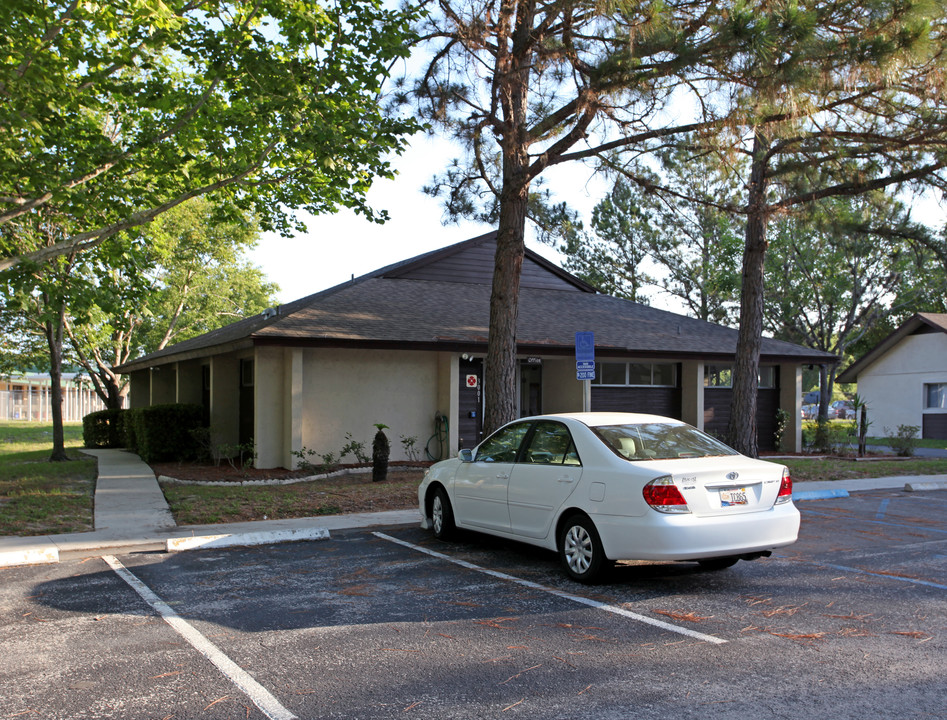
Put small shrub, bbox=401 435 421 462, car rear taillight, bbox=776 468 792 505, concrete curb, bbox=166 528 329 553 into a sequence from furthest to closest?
1. small shrub, bbox=401 435 421 462
2. concrete curb, bbox=166 528 329 553
3. car rear taillight, bbox=776 468 792 505

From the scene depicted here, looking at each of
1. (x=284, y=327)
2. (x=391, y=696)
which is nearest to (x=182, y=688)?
(x=391, y=696)

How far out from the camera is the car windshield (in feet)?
23.8

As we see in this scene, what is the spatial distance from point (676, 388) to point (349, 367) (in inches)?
359

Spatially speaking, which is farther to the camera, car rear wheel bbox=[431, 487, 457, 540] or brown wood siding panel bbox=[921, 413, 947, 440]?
brown wood siding panel bbox=[921, 413, 947, 440]

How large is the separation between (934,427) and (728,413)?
1647cm

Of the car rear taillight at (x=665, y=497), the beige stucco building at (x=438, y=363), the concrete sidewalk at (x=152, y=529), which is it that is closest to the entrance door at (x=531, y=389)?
the beige stucco building at (x=438, y=363)

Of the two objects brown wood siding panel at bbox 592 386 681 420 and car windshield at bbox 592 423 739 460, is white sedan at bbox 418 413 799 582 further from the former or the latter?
brown wood siding panel at bbox 592 386 681 420

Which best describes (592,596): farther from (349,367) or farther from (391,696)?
(349,367)

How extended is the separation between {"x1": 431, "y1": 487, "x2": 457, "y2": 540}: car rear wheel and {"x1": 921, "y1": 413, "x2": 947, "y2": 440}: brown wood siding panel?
3043 centimetres

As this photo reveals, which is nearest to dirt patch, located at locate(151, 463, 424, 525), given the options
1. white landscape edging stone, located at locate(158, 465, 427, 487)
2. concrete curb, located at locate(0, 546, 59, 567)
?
white landscape edging stone, located at locate(158, 465, 427, 487)

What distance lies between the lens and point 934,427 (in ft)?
109

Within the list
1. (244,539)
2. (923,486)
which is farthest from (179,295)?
(923,486)

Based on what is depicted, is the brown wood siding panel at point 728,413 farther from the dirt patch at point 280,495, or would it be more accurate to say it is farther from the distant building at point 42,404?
the distant building at point 42,404

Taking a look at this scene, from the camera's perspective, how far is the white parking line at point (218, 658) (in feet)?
14.1
